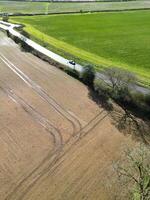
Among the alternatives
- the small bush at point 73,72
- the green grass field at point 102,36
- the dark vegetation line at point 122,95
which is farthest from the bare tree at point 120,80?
the small bush at point 73,72

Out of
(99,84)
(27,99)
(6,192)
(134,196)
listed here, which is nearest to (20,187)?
(6,192)

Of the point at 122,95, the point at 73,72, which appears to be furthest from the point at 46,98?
the point at 122,95

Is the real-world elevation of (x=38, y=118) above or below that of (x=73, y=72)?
below

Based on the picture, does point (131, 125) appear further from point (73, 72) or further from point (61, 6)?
point (61, 6)

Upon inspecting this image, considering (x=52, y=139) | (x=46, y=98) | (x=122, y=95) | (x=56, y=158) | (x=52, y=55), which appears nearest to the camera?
(x=56, y=158)

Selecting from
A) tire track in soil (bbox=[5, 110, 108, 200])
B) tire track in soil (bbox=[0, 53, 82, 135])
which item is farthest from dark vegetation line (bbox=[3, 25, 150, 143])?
tire track in soil (bbox=[0, 53, 82, 135])

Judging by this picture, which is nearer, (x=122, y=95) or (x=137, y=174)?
(x=137, y=174)

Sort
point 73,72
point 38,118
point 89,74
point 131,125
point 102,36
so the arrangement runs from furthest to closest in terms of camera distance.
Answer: point 102,36 → point 73,72 → point 89,74 → point 38,118 → point 131,125

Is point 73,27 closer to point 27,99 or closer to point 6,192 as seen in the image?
point 27,99
